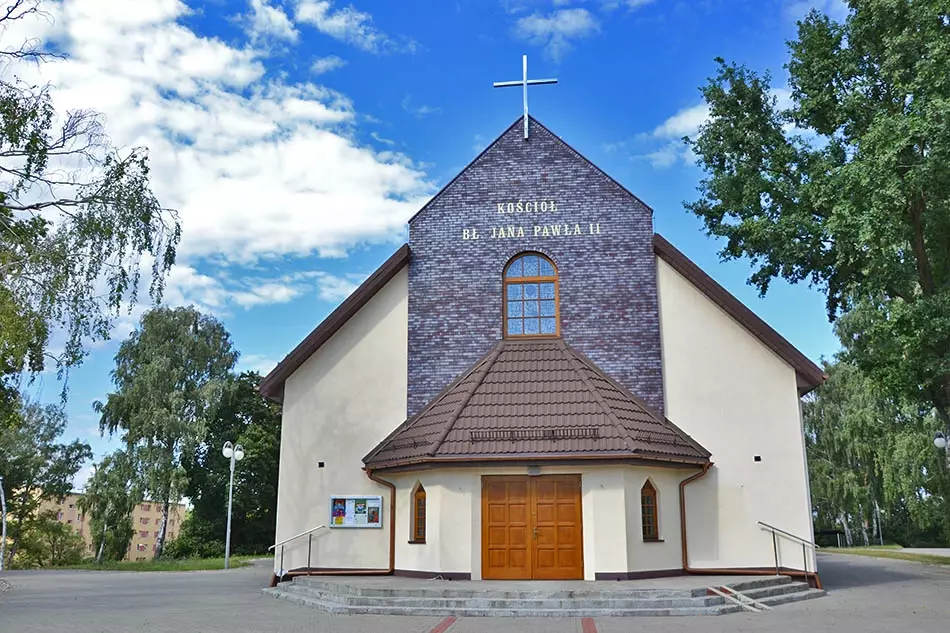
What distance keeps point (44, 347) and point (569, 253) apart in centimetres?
1025

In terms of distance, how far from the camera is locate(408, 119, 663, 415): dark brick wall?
1592 centimetres

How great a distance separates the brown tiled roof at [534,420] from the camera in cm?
1353

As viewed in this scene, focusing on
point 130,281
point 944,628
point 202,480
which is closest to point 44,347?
point 130,281

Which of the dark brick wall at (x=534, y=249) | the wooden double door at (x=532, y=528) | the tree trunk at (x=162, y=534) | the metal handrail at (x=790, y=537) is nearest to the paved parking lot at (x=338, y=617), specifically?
the metal handrail at (x=790, y=537)

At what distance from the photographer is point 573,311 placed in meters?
16.2

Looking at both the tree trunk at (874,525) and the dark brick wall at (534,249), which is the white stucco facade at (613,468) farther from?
the tree trunk at (874,525)

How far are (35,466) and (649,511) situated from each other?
33666 mm

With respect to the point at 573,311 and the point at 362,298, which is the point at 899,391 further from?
the point at 362,298

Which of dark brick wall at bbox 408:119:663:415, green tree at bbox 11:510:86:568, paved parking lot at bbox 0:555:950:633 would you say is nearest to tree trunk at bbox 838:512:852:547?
paved parking lot at bbox 0:555:950:633

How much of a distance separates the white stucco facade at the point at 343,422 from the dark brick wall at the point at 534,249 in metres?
0.49

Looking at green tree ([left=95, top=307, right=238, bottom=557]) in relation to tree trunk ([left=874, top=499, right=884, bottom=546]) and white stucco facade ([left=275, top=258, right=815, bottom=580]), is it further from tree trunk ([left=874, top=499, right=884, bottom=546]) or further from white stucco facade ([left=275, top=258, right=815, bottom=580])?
tree trunk ([left=874, top=499, right=884, bottom=546])

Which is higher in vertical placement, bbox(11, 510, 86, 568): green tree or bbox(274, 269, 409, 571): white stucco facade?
bbox(274, 269, 409, 571): white stucco facade

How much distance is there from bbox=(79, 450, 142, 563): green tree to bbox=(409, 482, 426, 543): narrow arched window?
2178cm

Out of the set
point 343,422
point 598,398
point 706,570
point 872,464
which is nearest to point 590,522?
point 598,398
